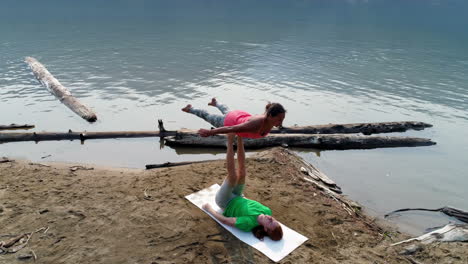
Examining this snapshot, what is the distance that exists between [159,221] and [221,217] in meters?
1.22

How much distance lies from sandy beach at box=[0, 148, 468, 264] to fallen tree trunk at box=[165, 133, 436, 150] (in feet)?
9.32

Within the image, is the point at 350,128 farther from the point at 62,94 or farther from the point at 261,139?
the point at 62,94

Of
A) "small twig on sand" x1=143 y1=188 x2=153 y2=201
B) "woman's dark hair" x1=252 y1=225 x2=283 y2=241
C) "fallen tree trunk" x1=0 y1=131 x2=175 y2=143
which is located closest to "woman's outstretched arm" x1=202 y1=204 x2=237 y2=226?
"woman's dark hair" x1=252 y1=225 x2=283 y2=241

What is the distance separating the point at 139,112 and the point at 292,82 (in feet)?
31.9

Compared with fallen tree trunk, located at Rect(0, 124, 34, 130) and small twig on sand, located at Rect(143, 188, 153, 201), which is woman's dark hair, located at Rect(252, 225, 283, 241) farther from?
fallen tree trunk, located at Rect(0, 124, 34, 130)

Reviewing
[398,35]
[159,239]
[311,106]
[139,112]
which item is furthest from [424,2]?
[159,239]

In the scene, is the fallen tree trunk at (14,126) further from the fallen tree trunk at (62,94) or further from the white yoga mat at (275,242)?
the white yoga mat at (275,242)

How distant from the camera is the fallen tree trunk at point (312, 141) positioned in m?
11.8

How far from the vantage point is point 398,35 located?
39.1m

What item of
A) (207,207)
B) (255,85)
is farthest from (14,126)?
(255,85)

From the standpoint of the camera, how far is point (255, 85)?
1917 centimetres

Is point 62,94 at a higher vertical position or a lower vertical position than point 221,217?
higher

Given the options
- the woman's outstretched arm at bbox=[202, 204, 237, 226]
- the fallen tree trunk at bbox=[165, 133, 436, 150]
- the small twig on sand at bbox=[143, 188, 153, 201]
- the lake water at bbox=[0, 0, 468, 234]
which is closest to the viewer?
the woman's outstretched arm at bbox=[202, 204, 237, 226]

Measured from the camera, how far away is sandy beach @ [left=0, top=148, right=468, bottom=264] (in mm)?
5801
